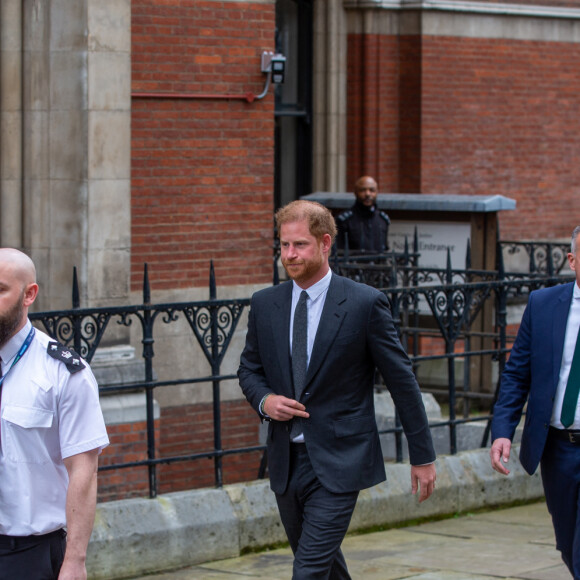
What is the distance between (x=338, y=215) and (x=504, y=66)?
3.74 metres

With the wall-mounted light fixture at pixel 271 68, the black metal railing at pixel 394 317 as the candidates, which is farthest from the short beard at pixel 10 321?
the wall-mounted light fixture at pixel 271 68

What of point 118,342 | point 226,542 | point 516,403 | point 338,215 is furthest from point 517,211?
point 516,403

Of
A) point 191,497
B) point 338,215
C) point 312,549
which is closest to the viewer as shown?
point 312,549

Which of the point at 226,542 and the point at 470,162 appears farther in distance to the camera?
the point at 470,162

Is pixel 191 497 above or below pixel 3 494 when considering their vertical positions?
below

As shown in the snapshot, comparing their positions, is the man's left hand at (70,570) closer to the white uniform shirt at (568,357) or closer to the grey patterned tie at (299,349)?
the grey patterned tie at (299,349)

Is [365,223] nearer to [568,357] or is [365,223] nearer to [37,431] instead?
[568,357]

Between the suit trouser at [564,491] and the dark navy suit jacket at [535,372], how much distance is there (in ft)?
0.25

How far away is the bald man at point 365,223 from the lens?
11430 mm

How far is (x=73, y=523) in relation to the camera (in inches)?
151

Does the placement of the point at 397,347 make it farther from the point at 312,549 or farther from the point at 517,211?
the point at 517,211

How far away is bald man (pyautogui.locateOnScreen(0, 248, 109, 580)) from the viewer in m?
3.82

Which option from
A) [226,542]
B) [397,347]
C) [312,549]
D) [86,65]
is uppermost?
[86,65]

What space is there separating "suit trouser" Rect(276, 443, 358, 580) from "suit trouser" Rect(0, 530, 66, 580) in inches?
46.3
